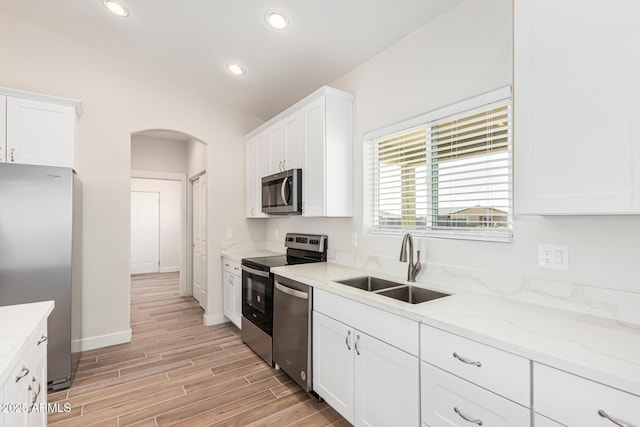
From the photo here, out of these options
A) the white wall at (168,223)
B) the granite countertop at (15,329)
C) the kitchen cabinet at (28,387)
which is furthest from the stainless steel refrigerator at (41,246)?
the white wall at (168,223)

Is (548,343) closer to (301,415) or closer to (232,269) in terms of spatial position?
(301,415)

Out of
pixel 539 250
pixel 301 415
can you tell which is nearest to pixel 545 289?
pixel 539 250

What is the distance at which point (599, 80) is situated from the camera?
44.8 inches

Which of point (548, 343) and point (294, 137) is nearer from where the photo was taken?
point (548, 343)

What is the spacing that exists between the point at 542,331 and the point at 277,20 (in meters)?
2.66

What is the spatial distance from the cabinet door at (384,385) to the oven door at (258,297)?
117 cm

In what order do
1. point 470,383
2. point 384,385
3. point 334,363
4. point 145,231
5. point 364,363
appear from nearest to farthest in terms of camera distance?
point 470,383 → point 384,385 → point 364,363 → point 334,363 → point 145,231

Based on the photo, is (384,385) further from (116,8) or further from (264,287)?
(116,8)

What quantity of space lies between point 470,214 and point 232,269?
108 inches

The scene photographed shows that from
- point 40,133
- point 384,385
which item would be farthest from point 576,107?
point 40,133

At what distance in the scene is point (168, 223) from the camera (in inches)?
305

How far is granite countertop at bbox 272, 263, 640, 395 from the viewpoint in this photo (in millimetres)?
957

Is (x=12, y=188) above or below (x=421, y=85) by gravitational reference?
below

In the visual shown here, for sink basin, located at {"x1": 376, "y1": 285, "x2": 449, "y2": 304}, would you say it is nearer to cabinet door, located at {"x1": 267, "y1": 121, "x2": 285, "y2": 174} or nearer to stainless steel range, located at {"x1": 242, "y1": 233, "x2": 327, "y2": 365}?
stainless steel range, located at {"x1": 242, "y1": 233, "x2": 327, "y2": 365}
